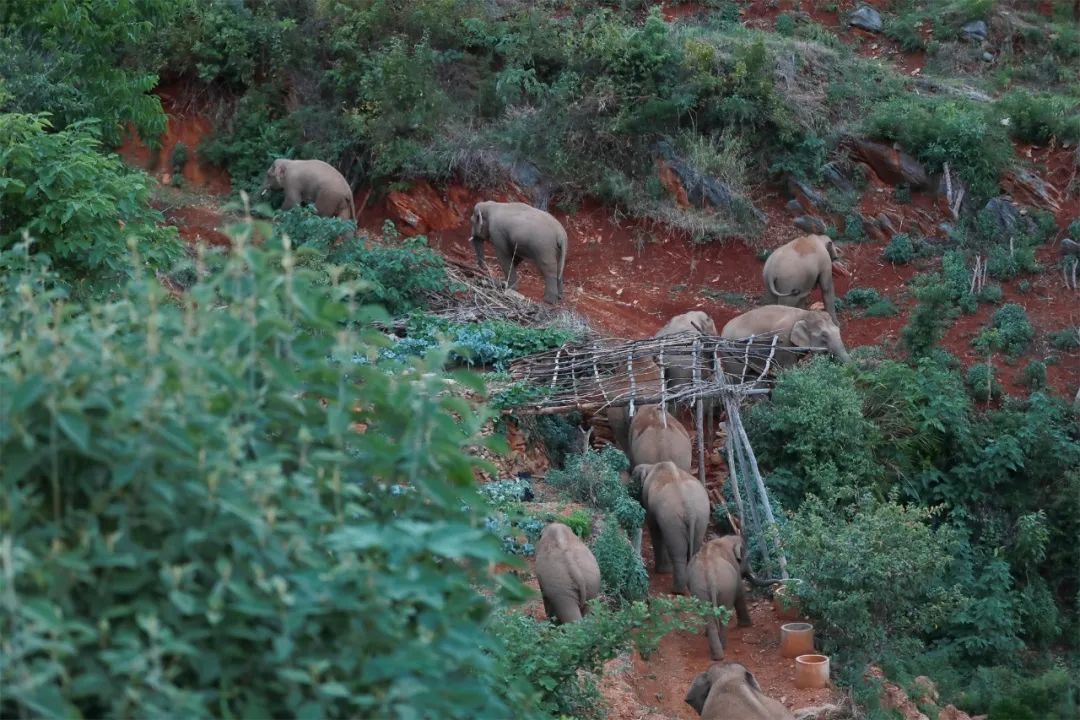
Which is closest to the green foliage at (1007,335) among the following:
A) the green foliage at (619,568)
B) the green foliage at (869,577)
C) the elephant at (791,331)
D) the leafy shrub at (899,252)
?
the leafy shrub at (899,252)

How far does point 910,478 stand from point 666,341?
10.8ft

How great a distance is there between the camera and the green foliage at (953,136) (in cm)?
2083

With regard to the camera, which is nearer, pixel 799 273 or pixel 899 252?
pixel 799 273

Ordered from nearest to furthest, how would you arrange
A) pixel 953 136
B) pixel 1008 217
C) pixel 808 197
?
pixel 1008 217, pixel 953 136, pixel 808 197

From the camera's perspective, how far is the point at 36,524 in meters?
3.52

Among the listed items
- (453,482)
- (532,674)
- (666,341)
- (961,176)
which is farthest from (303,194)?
(453,482)

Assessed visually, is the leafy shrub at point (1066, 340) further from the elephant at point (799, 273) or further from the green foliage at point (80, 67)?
the green foliage at point (80, 67)

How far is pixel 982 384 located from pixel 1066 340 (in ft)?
6.34

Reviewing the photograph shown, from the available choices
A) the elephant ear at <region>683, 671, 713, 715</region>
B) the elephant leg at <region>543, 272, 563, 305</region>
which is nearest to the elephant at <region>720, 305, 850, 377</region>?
the elephant leg at <region>543, 272, 563, 305</region>

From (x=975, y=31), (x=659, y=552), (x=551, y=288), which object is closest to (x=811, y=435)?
(x=659, y=552)

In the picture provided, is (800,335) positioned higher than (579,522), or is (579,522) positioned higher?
(579,522)

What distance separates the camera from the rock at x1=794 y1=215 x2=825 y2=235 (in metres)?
21.1

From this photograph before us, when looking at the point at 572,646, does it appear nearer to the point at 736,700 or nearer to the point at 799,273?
the point at 736,700

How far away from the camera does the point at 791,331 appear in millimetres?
16094
